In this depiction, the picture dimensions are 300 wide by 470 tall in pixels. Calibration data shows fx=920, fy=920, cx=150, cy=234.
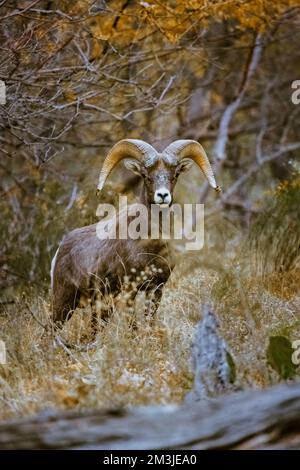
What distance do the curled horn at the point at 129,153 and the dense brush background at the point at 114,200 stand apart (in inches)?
24.1

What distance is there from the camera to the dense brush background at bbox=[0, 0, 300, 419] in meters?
6.69

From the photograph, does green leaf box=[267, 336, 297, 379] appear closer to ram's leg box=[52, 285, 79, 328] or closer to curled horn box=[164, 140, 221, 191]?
curled horn box=[164, 140, 221, 191]

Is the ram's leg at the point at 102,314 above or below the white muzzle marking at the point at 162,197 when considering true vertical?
below

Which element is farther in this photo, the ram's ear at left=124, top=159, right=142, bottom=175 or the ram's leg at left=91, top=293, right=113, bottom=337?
the ram's ear at left=124, top=159, right=142, bottom=175

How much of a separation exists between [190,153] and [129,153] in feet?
1.97

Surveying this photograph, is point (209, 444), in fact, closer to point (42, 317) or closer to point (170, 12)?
point (42, 317)

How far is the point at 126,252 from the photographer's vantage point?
8.53m

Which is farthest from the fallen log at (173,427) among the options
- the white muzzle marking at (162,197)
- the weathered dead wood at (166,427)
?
the white muzzle marking at (162,197)

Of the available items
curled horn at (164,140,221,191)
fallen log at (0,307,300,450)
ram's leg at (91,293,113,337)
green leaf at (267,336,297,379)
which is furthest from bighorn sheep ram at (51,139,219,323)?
fallen log at (0,307,300,450)

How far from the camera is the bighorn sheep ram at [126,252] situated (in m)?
8.43

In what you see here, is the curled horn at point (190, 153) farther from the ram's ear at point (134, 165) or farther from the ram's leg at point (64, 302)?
the ram's leg at point (64, 302)

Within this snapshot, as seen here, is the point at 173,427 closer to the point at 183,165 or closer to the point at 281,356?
the point at 281,356

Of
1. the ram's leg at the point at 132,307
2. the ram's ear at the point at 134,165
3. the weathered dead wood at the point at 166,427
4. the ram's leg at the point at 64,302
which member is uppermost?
the ram's ear at the point at 134,165

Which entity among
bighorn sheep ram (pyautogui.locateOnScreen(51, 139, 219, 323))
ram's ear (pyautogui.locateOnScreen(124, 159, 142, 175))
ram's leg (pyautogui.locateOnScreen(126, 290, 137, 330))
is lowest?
ram's leg (pyautogui.locateOnScreen(126, 290, 137, 330))
